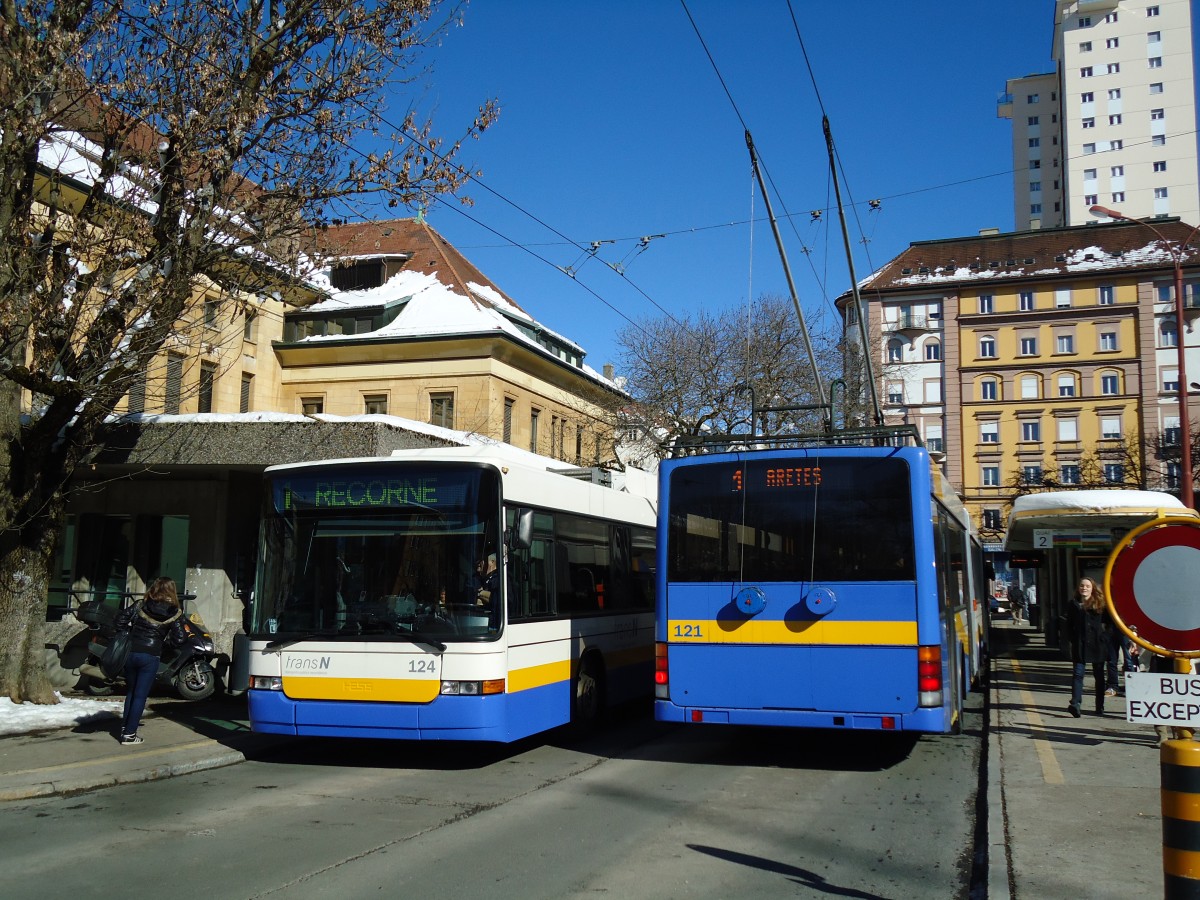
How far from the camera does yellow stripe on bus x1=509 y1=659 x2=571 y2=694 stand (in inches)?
408

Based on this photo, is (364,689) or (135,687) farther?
(135,687)

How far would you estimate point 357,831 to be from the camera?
7715 millimetres

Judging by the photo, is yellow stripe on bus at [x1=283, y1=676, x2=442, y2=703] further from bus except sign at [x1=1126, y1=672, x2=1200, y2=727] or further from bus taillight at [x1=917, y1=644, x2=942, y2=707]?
bus except sign at [x1=1126, y1=672, x2=1200, y2=727]

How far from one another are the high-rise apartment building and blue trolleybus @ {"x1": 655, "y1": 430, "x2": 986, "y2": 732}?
3704 inches

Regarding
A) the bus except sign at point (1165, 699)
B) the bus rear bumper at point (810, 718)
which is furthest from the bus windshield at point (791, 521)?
the bus except sign at point (1165, 699)

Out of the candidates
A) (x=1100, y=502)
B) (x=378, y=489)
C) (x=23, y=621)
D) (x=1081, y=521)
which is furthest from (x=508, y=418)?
(x=378, y=489)

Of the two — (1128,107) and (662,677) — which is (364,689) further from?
(1128,107)

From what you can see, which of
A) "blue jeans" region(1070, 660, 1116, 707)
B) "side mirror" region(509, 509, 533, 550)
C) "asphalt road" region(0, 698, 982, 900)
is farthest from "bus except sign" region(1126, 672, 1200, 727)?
"blue jeans" region(1070, 660, 1116, 707)

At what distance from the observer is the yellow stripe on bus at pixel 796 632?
988 centimetres

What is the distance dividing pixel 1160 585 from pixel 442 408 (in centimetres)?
3972

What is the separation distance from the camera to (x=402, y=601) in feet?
33.2

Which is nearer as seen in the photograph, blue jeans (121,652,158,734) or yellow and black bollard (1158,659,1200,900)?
yellow and black bollard (1158,659,1200,900)

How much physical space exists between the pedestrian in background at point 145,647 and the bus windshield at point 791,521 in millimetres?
5349

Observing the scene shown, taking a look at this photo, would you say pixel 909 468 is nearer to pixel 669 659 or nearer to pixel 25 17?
pixel 669 659
